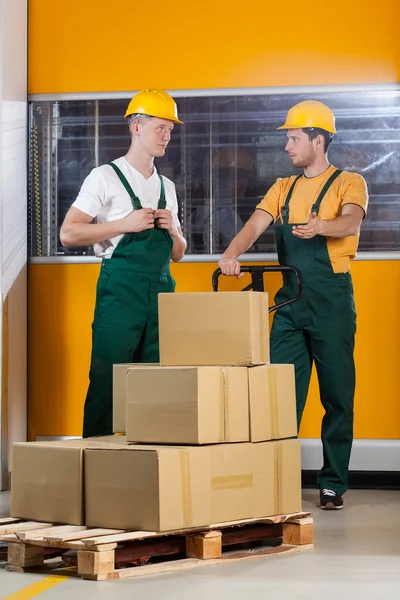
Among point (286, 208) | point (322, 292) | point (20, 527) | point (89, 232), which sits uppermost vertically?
point (286, 208)

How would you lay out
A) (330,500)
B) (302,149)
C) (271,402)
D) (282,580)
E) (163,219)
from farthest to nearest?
(302,149)
(330,500)
(163,219)
(271,402)
(282,580)

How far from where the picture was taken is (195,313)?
14.8 feet

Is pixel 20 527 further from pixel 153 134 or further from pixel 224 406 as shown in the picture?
pixel 153 134

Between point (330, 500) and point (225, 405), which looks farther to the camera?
point (330, 500)

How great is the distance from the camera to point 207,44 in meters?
6.78

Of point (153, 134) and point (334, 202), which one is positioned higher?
point (153, 134)

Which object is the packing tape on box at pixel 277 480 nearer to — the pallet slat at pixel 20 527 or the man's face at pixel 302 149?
the pallet slat at pixel 20 527

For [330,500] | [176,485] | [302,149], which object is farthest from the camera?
[302,149]

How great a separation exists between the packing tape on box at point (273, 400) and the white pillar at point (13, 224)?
2.38 metres

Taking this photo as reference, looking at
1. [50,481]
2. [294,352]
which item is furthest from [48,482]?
[294,352]

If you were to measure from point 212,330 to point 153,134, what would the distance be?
150cm

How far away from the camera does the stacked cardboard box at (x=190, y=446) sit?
411 cm

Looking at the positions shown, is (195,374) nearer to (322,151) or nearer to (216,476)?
(216,476)

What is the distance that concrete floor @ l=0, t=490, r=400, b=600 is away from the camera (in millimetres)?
3580
